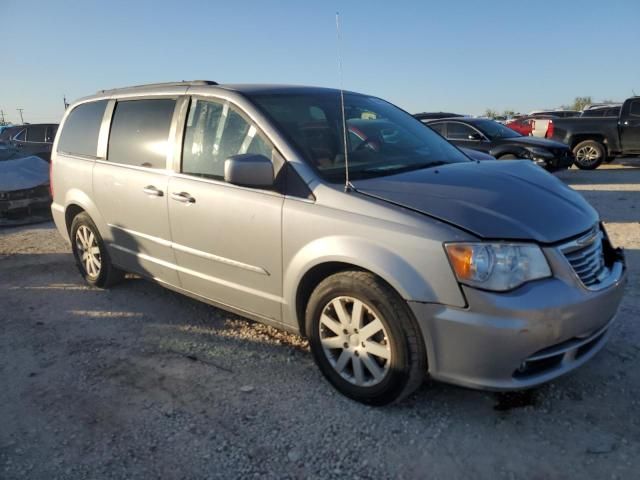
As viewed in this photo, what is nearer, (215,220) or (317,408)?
(317,408)

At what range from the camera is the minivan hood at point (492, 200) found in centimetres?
256

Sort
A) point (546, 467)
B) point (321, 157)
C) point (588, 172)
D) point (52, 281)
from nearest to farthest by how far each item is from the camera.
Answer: point (546, 467), point (321, 157), point (52, 281), point (588, 172)

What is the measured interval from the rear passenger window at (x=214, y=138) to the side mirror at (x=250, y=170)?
0.21 metres

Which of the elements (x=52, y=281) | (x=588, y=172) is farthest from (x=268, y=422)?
(x=588, y=172)

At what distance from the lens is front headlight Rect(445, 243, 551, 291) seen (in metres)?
2.42

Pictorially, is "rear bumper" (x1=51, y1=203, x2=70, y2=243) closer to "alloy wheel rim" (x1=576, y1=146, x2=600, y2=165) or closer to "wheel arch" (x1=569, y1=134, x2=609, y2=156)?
"wheel arch" (x1=569, y1=134, x2=609, y2=156)

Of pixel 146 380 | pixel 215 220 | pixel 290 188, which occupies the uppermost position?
pixel 290 188

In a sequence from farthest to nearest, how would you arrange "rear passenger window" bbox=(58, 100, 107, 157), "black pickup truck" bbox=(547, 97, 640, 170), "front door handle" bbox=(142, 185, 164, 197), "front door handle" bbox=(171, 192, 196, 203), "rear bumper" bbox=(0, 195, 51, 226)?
"black pickup truck" bbox=(547, 97, 640, 170) < "rear bumper" bbox=(0, 195, 51, 226) < "rear passenger window" bbox=(58, 100, 107, 157) < "front door handle" bbox=(142, 185, 164, 197) < "front door handle" bbox=(171, 192, 196, 203)

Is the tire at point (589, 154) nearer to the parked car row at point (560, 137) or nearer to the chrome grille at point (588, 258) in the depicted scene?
the parked car row at point (560, 137)

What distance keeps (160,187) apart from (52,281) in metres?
2.42

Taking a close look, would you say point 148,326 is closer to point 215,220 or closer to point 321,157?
point 215,220

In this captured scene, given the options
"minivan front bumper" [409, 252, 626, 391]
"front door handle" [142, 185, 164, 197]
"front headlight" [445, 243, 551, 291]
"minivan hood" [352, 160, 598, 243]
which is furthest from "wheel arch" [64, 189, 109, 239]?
"front headlight" [445, 243, 551, 291]

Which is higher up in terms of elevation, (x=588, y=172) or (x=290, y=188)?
(x=290, y=188)

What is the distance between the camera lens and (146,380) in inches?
130
